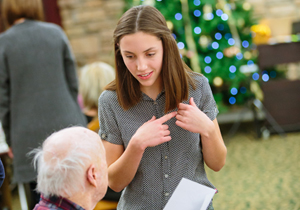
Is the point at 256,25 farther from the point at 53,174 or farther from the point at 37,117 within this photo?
the point at 53,174

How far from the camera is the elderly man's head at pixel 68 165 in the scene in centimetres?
94

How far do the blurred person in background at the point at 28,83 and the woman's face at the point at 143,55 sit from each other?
1.04 meters

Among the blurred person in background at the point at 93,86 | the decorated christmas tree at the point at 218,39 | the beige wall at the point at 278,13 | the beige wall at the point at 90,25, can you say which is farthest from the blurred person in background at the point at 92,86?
the beige wall at the point at 278,13

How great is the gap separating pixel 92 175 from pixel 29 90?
4.15ft

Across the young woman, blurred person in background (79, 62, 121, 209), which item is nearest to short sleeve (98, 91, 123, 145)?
the young woman

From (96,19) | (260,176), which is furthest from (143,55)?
(96,19)

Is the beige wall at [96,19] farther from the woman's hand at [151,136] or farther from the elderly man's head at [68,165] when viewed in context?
the elderly man's head at [68,165]

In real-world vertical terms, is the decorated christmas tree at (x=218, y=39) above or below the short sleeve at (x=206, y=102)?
below

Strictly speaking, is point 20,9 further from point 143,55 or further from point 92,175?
point 92,175

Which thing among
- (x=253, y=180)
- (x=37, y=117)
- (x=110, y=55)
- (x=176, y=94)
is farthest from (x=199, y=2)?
(x=176, y=94)

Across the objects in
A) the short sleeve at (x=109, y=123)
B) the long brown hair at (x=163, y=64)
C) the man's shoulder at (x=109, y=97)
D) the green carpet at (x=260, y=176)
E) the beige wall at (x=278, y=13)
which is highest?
the long brown hair at (x=163, y=64)

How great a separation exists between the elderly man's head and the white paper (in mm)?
268

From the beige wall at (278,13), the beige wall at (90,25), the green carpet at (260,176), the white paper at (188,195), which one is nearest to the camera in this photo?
the white paper at (188,195)

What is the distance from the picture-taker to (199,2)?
4.43 meters
